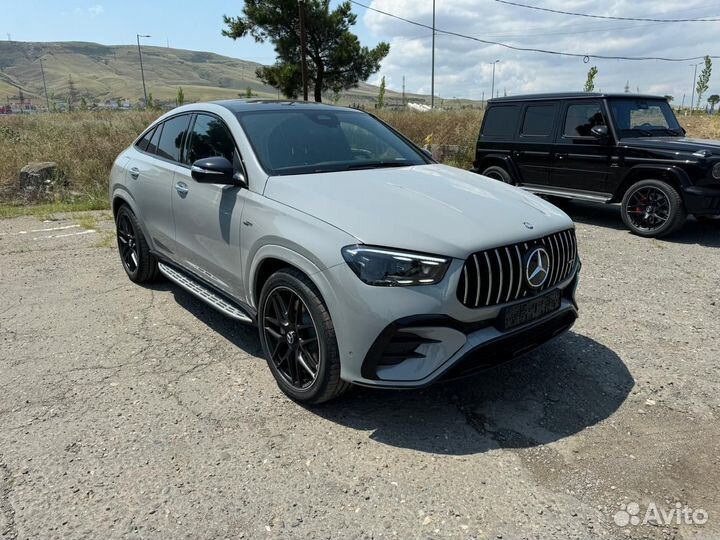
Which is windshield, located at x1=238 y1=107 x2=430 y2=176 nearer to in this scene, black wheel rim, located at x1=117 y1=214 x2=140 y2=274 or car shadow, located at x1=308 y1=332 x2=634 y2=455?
car shadow, located at x1=308 y1=332 x2=634 y2=455

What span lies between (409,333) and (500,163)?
7546mm

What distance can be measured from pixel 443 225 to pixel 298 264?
800 millimetres

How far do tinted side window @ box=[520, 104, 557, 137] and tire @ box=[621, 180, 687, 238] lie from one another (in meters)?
1.76

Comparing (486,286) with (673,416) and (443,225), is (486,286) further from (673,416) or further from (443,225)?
(673,416)

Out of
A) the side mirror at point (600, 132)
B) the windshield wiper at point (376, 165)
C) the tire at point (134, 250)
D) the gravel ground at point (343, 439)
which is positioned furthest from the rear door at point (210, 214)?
the side mirror at point (600, 132)

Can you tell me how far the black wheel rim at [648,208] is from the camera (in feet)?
23.9

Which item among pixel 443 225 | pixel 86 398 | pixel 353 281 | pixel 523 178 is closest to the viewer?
pixel 353 281

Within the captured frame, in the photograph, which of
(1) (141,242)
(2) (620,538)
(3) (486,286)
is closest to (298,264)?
(3) (486,286)

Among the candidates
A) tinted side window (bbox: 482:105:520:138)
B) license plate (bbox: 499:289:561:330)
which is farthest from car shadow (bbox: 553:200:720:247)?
license plate (bbox: 499:289:561:330)

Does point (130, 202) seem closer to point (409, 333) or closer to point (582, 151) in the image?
point (409, 333)

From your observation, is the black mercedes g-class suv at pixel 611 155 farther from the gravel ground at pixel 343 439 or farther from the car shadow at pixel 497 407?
the car shadow at pixel 497 407

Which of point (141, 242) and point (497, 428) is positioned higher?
point (141, 242)

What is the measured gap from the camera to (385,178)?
3.49 meters

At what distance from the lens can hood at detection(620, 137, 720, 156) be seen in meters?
7.02
